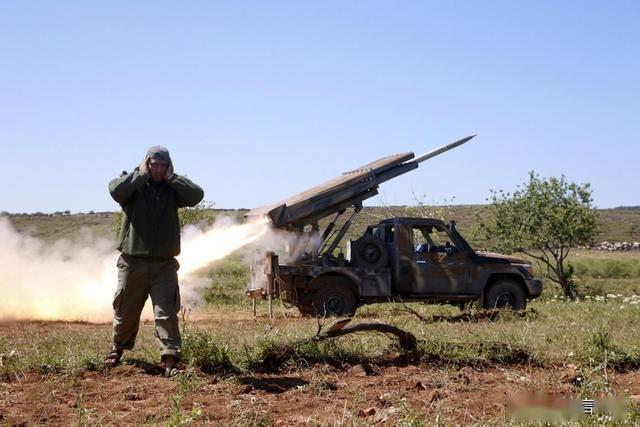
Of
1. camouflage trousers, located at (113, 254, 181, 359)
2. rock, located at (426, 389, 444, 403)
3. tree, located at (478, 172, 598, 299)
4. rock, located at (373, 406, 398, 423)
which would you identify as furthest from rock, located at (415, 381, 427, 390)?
tree, located at (478, 172, 598, 299)

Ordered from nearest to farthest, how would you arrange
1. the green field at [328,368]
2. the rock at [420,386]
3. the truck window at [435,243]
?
the green field at [328,368], the rock at [420,386], the truck window at [435,243]

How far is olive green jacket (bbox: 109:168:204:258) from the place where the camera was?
7066 millimetres

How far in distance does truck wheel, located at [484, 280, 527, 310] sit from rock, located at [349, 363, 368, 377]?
26.3ft

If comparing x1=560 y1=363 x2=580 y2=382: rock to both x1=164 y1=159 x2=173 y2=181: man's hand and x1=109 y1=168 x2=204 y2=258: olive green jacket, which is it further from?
x1=164 y1=159 x2=173 y2=181: man's hand

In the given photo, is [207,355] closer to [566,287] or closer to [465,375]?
[465,375]

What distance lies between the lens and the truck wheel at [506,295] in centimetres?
1452

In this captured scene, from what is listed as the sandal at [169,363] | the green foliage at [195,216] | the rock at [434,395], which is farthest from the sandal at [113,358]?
the green foliage at [195,216]

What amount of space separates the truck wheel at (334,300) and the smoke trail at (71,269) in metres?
1.50

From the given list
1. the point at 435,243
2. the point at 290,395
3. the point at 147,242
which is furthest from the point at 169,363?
the point at 435,243

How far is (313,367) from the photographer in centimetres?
706

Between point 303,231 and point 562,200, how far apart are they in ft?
41.7

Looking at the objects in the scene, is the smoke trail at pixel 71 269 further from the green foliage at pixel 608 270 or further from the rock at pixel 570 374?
the green foliage at pixel 608 270

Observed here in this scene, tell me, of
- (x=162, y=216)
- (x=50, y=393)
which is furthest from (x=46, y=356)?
(x=162, y=216)

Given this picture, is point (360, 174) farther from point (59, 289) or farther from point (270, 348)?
point (270, 348)
